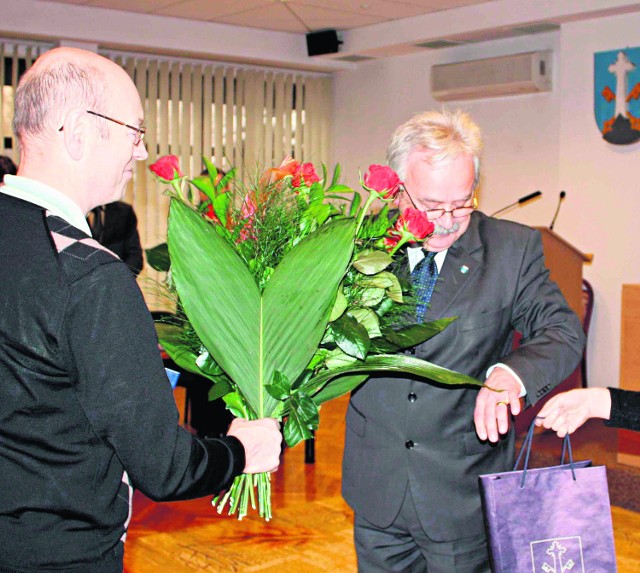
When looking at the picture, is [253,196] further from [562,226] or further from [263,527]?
[562,226]

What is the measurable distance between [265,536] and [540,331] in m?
2.37

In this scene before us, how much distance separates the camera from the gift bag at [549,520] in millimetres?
1621

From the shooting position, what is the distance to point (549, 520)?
5.36 ft

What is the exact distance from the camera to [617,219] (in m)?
6.39

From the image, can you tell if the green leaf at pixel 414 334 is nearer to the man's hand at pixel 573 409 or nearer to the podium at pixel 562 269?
the man's hand at pixel 573 409

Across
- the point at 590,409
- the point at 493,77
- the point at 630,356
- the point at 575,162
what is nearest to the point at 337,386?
the point at 590,409

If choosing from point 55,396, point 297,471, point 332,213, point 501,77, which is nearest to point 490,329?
point 332,213

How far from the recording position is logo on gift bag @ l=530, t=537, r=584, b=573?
1619mm

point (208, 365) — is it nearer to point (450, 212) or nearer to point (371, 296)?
point (371, 296)

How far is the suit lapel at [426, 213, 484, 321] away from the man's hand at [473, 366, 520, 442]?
9.7 inches

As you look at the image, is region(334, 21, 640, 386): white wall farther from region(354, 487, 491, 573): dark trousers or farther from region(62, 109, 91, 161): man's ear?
region(62, 109, 91, 161): man's ear

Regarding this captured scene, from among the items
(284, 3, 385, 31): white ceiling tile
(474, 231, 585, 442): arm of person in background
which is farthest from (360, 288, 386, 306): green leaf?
(284, 3, 385, 31): white ceiling tile

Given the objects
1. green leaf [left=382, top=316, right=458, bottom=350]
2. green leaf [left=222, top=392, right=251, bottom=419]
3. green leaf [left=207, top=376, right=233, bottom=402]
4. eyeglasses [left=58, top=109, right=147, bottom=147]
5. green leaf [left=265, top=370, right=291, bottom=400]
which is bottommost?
green leaf [left=222, top=392, right=251, bottom=419]

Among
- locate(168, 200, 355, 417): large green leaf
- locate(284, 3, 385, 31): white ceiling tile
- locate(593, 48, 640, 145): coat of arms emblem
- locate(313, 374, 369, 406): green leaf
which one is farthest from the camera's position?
locate(284, 3, 385, 31): white ceiling tile
